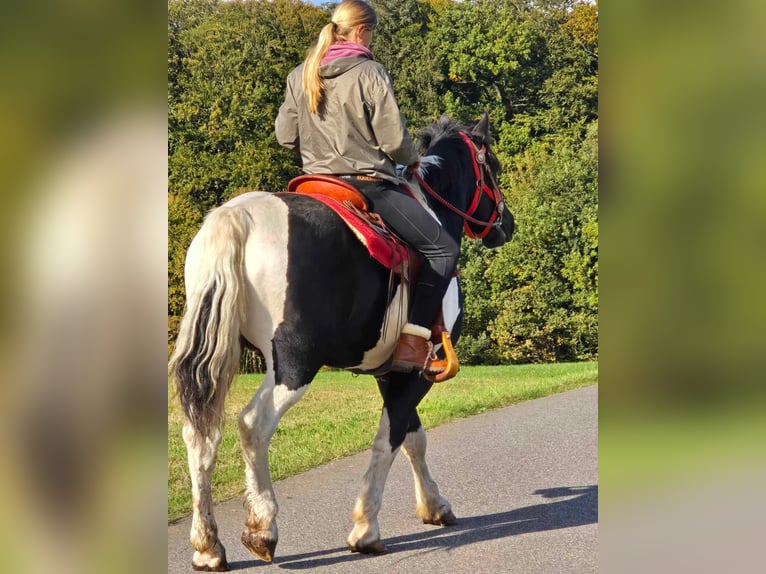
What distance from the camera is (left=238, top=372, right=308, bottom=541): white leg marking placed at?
4.50m

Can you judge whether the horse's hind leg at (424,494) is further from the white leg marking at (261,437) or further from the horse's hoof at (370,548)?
the white leg marking at (261,437)

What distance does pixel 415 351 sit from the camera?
5.10m

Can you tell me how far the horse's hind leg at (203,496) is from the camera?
438 cm

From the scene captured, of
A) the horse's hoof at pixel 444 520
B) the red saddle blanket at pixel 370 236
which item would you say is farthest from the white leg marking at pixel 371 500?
the red saddle blanket at pixel 370 236

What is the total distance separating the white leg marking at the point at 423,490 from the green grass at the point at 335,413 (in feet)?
3.94

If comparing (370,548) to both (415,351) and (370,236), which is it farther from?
(370,236)

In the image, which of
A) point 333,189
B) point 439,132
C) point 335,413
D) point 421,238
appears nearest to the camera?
point 333,189

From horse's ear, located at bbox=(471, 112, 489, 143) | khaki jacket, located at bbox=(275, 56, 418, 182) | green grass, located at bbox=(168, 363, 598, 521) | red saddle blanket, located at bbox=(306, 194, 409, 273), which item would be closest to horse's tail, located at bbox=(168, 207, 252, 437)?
green grass, located at bbox=(168, 363, 598, 521)

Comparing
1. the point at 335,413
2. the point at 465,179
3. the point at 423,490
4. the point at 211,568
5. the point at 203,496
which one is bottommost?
the point at 335,413

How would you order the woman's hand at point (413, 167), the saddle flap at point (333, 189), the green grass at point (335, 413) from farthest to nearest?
the green grass at point (335, 413), the woman's hand at point (413, 167), the saddle flap at point (333, 189)

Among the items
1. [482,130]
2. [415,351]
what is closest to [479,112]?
[482,130]

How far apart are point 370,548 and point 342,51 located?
2678 mm
